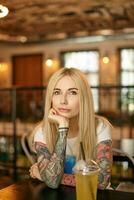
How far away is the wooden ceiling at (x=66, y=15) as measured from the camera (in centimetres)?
429

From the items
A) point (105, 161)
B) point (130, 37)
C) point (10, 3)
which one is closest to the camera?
point (105, 161)

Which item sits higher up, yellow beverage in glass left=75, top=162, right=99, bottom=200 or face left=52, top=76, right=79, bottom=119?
face left=52, top=76, right=79, bottom=119

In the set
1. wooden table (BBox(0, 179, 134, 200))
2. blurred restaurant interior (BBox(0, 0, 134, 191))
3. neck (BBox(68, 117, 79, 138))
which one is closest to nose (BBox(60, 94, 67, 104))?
neck (BBox(68, 117, 79, 138))

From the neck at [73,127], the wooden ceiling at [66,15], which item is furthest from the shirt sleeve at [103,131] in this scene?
the wooden ceiling at [66,15]

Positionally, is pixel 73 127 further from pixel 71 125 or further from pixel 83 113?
pixel 83 113

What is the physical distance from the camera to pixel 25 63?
10461mm

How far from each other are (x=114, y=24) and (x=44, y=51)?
4071 millimetres

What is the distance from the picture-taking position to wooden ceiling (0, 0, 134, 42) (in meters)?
4.29

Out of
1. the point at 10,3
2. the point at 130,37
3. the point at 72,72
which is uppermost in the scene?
the point at 130,37

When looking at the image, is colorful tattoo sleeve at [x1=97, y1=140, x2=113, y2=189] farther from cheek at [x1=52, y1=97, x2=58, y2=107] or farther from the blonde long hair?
cheek at [x1=52, y1=97, x2=58, y2=107]

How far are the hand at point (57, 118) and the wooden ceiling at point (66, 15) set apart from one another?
2715mm

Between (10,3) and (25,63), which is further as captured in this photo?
(25,63)

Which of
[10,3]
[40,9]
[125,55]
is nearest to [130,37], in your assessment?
[125,55]

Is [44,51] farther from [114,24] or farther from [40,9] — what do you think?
[40,9]
